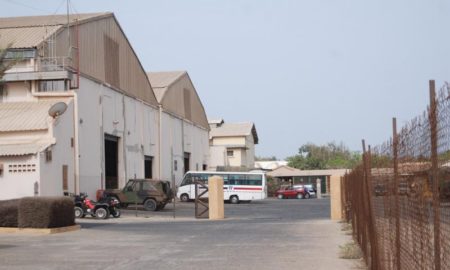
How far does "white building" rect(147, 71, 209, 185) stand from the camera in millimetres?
62406

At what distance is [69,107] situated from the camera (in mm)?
39781

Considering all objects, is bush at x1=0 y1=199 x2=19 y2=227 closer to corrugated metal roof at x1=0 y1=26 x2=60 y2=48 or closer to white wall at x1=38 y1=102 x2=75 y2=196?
white wall at x1=38 y1=102 x2=75 y2=196

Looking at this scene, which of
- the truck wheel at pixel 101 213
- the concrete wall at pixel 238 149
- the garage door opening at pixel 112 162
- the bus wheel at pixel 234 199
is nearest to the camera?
the truck wheel at pixel 101 213

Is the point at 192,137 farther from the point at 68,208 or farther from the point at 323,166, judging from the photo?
the point at 323,166

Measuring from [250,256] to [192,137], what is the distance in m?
57.4

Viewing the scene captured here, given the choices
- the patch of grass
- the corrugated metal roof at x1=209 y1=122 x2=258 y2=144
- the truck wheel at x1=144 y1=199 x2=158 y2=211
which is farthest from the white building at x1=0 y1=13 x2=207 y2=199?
the corrugated metal roof at x1=209 y1=122 x2=258 y2=144

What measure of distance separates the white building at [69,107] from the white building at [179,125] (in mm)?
7194

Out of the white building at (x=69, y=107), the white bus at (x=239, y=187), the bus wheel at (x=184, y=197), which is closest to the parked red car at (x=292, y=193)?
the white bus at (x=239, y=187)

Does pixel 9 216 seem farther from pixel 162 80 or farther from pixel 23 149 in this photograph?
pixel 162 80

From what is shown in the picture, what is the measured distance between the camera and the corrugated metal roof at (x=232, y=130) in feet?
332

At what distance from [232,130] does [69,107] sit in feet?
209

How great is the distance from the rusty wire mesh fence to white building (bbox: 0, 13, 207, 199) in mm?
23116

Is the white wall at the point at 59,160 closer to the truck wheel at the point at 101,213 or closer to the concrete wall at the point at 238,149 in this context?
the truck wheel at the point at 101,213

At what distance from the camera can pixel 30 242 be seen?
20.9 meters
